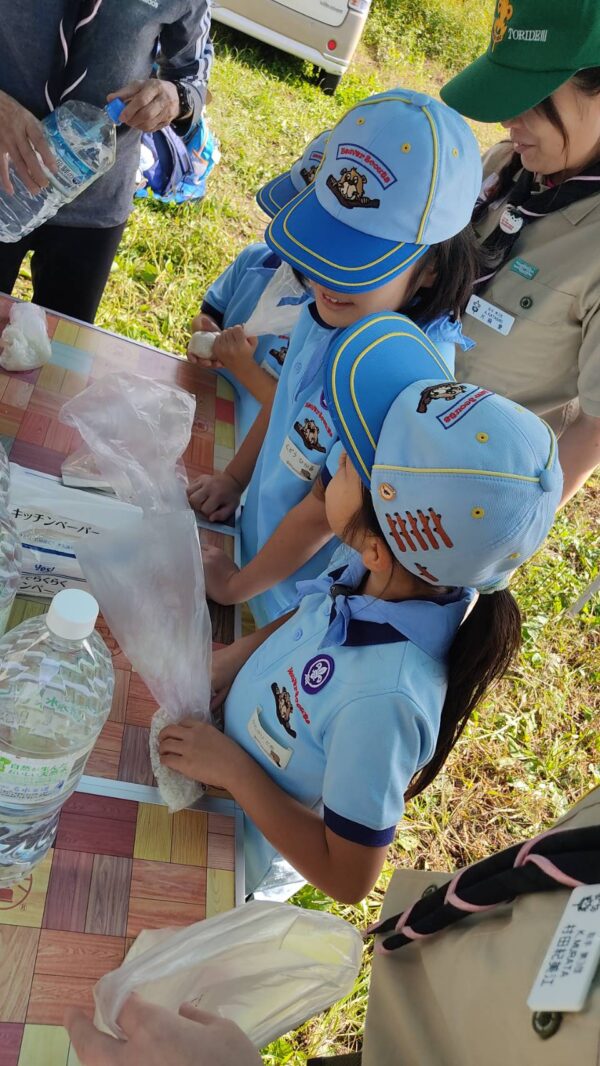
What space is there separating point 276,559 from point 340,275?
19.0 inches

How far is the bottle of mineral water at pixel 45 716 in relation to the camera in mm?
846

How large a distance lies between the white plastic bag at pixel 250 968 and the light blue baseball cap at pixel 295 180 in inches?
51.7

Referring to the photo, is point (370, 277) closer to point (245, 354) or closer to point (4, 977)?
point (245, 354)

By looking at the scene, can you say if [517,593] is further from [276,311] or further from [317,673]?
[317,673]

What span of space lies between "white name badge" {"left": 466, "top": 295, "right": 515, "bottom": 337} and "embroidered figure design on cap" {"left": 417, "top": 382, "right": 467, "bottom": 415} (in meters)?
0.93

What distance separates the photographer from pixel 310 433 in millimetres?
1504

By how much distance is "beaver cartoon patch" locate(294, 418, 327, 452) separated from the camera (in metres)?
1.49

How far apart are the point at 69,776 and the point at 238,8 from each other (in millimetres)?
6162

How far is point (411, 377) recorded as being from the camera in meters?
1.09

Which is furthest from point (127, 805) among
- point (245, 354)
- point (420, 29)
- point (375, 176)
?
point (420, 29)

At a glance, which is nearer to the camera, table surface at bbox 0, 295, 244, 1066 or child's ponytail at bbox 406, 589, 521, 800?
table surface at bbox 0, 295, 244, 1066

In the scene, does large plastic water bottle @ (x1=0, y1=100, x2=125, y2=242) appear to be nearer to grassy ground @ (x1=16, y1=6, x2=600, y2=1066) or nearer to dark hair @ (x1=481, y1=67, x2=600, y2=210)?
dark hair @ (x1=481, y1=67, x2=600, y2=210)

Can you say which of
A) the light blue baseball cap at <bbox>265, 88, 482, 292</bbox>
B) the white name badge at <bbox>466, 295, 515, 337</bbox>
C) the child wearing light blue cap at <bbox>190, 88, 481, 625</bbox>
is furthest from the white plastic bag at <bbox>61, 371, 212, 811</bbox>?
the white name badge at <bbox>466, 295, 515, 337</bbox>

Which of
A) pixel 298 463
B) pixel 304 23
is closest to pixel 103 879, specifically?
pixel 298 463
